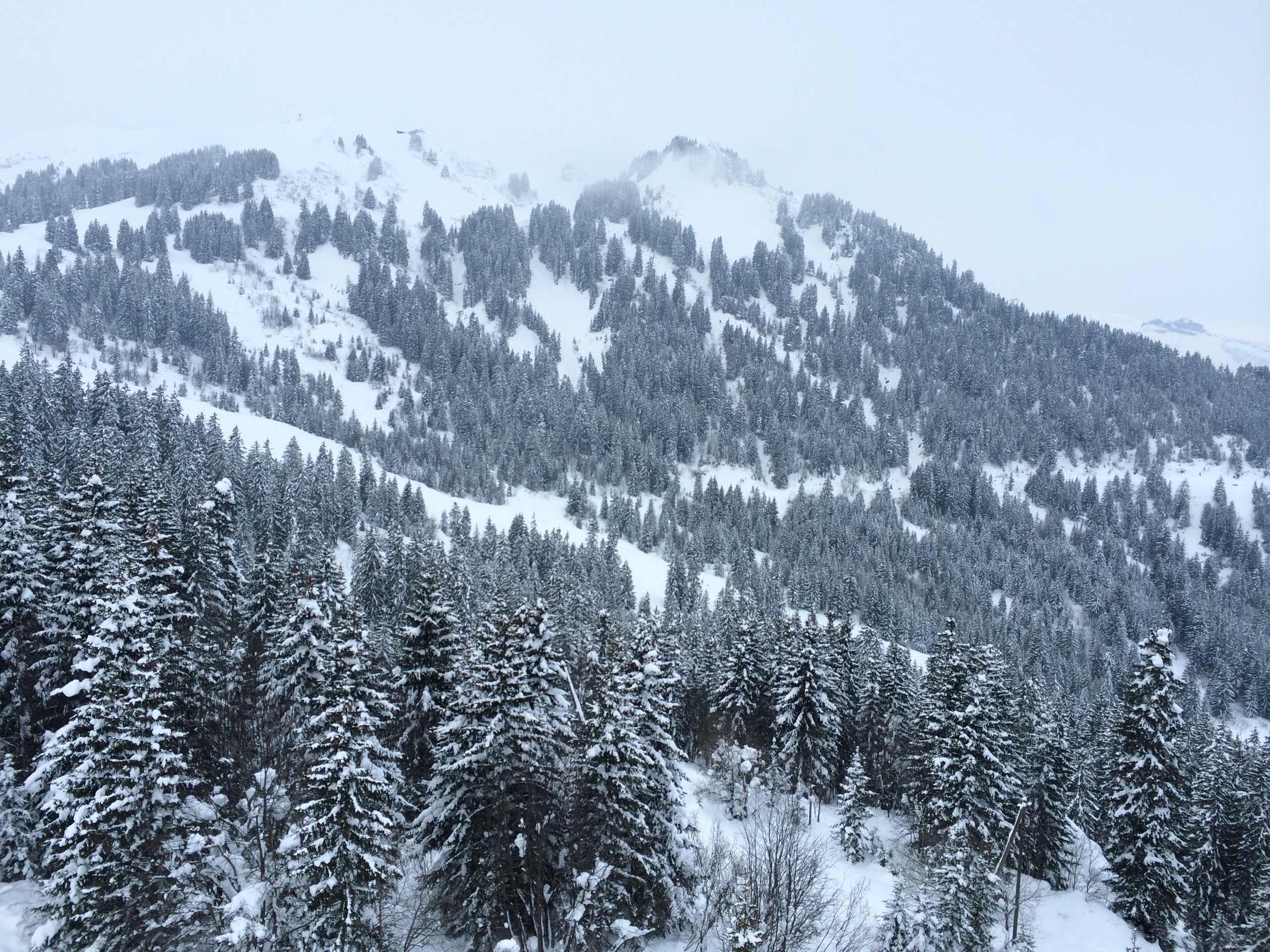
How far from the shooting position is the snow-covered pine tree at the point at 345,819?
17000mm

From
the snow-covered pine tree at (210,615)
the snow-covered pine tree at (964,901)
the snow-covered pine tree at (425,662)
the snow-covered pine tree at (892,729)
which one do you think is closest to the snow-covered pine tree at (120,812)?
the snow-covered pine tree at (210,615)

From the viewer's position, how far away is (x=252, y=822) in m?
23.8

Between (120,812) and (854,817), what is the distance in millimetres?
36094

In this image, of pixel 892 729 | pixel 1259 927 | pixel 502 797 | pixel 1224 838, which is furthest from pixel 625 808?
pixel 1224 838

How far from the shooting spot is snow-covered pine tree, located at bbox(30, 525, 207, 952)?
1664cm

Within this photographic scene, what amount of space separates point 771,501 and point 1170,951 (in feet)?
437

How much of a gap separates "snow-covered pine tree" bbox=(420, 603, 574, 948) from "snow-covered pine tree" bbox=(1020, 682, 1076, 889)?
32.1 m

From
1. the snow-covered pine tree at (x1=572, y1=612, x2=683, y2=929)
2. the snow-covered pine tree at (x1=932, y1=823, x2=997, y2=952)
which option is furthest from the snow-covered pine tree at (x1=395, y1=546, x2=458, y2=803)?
the snow-covered pine tree at (x1=932, y1=823, x2=997, y2=952)

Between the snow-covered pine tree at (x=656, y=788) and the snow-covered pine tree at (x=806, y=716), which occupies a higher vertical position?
the snow-covered pine tree at (x=656, y=788)

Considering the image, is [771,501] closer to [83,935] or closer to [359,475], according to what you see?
[359,475]

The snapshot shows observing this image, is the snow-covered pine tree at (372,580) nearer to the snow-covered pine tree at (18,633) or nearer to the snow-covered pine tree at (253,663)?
the snow-covered pine tree at (253,663)

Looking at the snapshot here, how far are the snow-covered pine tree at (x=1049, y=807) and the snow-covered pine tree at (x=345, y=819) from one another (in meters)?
37.6

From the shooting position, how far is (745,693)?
4662 cm

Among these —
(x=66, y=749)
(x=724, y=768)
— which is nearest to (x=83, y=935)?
(x=66, y=749)
